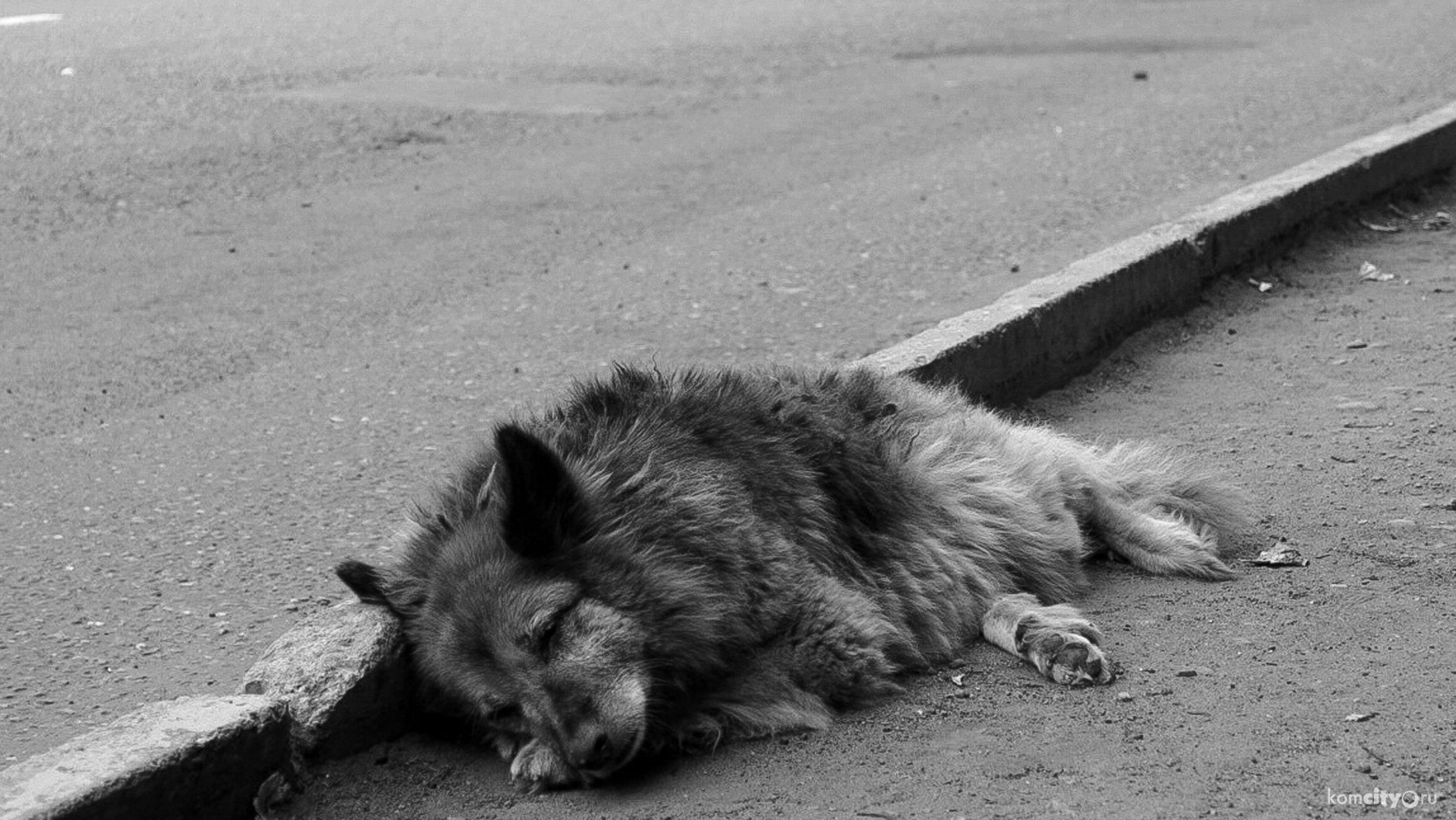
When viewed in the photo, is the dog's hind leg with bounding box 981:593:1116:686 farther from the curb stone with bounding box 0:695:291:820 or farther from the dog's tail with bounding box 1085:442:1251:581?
the curb stone with bounding box 0:695:291:820

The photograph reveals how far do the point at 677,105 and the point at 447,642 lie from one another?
27.7 feet

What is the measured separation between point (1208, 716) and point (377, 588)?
203 centimetres

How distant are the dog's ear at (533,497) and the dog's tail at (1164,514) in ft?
6.15

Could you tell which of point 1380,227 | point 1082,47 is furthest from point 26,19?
point 1380,227

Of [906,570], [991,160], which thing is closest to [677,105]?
[991,160]

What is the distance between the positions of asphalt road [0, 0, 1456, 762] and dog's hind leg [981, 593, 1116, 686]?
191 cm

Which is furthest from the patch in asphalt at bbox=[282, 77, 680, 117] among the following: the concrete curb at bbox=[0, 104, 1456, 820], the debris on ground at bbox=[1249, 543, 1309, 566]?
the debris on ground at bbox=[1249, 543, 1309, 566]

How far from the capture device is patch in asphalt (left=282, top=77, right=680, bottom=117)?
1167 centimetres

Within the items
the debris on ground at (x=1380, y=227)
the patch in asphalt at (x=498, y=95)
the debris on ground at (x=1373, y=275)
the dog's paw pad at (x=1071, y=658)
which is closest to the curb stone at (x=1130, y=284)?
the debris on ground at (x=1380, y=227)

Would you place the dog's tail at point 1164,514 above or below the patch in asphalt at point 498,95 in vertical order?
below

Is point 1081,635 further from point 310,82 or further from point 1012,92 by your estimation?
point 310,82

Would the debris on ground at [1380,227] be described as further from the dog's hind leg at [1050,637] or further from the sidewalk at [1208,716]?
the dog's hind leg at [1050,637]

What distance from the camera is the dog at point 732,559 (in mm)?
3768

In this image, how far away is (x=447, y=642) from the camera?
3.86 meters
